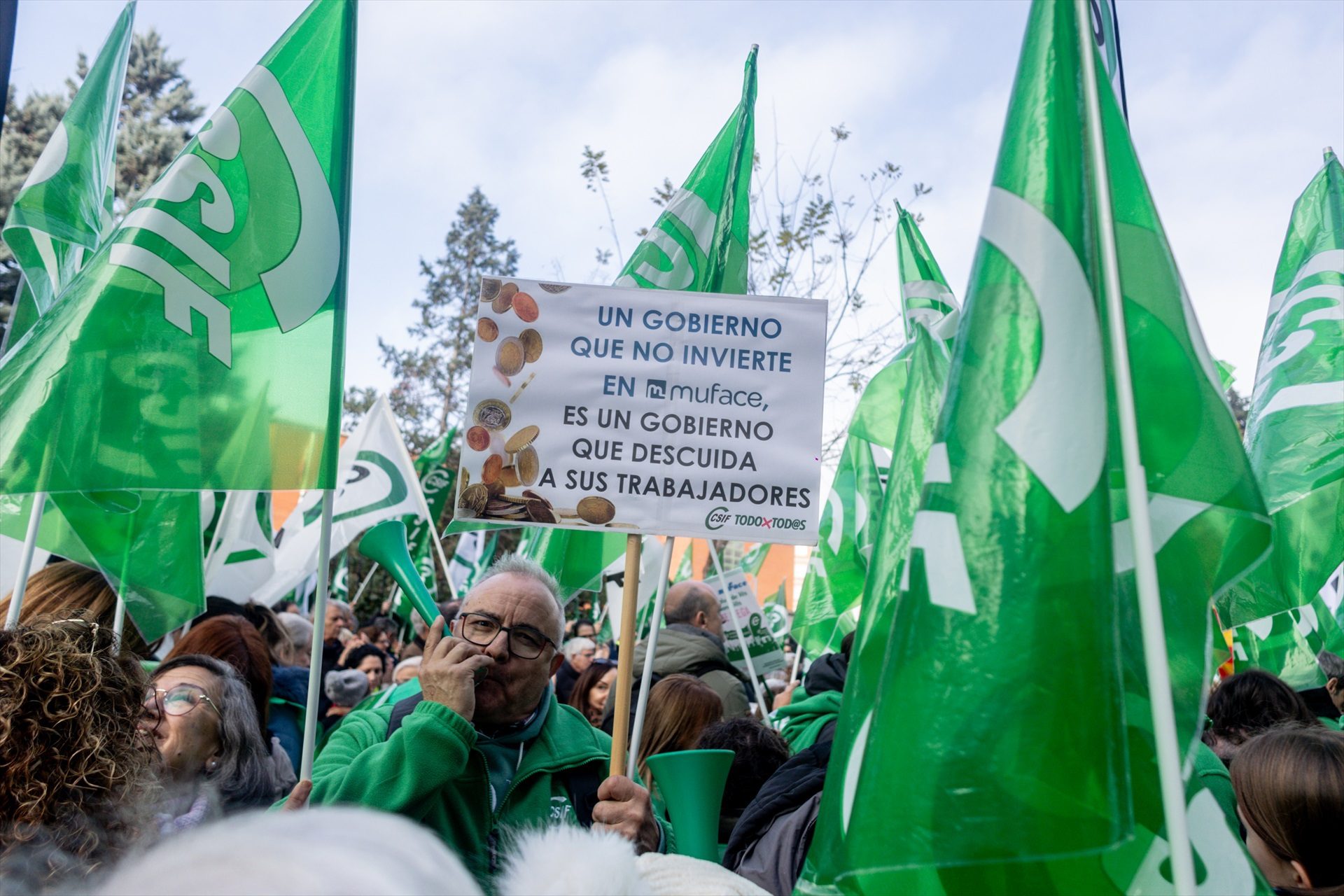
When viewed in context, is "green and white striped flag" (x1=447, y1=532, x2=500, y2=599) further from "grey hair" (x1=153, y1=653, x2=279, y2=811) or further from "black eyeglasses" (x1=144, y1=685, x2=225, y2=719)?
"black eyeglasses" (x1=144, y1=685, x2=225, y2=719)

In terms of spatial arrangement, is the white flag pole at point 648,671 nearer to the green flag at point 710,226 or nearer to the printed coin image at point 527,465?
the printed coin image at point 527,465

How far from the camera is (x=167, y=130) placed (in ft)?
106

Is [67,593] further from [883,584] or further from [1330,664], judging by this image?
[1330,664]

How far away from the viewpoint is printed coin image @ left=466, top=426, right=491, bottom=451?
308 cm

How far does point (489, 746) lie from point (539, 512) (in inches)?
25.1

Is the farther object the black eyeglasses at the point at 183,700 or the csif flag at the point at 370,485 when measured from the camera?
the csif flag at the point at 370,485

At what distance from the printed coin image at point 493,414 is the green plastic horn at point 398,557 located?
2.53ft

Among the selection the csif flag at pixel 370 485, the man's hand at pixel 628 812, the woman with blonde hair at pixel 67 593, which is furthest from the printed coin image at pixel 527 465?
the csif flag at pixel 370 485

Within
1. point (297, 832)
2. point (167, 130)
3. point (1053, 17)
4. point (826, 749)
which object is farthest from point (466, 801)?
point (167, 130)

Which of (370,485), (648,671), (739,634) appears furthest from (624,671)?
(370,485)

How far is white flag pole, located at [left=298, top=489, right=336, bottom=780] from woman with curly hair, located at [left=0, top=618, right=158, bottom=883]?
100 cm

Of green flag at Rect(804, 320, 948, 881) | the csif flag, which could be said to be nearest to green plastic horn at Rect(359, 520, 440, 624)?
green flag at Rect(804, 320, 948, 881)

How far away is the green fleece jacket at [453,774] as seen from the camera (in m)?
2.60

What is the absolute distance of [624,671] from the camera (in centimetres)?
289
